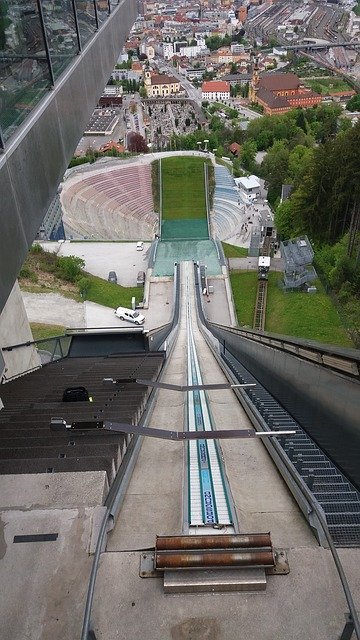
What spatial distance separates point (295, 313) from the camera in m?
19.4

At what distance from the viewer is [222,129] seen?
181ft

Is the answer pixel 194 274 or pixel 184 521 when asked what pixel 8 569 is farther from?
pixel 194 274

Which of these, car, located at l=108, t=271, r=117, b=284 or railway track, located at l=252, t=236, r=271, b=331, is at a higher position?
railway track, located at l=252, t=236, r=271, b=331

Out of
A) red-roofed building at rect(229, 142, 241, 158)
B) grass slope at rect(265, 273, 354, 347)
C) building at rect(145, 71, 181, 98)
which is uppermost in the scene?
grass slope at rect(265, 273, 354, 347)

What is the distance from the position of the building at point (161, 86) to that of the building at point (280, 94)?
47.2 ft

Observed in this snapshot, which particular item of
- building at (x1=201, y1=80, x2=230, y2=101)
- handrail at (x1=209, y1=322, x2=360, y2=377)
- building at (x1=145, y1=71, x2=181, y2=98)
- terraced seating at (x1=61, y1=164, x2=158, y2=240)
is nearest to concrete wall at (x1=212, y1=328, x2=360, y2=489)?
handrail at (x1=209, y1=322, x2=360, y2=377)

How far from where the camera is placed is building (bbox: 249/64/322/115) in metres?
65.5

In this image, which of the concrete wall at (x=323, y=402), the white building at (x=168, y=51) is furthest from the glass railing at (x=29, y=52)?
the white building at (x=168, y=51)

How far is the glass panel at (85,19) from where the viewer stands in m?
5.23

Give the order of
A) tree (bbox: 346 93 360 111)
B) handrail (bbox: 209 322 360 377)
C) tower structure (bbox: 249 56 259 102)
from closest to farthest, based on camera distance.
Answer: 1. handrail (bbox: 209 322 360 377)
2. tree (bbox: 346 93 360 111)
3. tower structure (bbox: 249 56 259 102)

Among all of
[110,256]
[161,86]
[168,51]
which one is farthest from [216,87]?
[110,256]

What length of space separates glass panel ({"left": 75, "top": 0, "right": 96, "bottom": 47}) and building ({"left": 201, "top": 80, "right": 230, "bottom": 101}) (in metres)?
77.3

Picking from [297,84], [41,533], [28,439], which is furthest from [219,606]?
[297,84]

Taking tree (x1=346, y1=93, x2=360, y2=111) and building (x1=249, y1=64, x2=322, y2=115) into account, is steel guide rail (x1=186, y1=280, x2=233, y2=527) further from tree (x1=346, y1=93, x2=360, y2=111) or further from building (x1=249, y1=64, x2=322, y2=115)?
building (x1=249, y1=64, x2=322, y2=115)
